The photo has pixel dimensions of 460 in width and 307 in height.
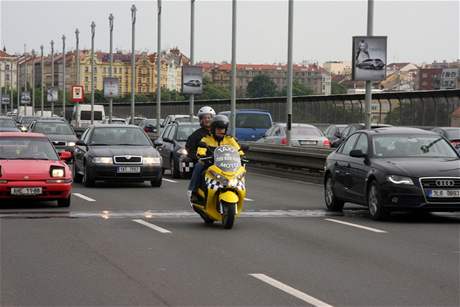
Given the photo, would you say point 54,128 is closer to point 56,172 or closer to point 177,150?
point 177,150

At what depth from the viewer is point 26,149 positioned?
19.2 metres

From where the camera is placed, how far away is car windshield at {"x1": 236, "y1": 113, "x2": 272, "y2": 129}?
52.5 meters

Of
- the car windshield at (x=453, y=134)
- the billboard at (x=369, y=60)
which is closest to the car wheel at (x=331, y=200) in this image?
the billboard at (x=369, y=60)

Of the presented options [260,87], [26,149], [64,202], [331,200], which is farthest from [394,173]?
[260,87]

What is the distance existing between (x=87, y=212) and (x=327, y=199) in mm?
4121

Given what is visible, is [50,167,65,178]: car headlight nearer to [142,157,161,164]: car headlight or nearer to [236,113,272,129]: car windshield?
[142,157,161,164]: car headlight

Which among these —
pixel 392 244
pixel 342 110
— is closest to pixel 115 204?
pixel 392 244

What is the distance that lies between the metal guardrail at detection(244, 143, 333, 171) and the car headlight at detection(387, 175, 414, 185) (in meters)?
11.1

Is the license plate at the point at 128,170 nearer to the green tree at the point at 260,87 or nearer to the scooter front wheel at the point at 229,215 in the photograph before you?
the scooter front wheel at the point at 229,215

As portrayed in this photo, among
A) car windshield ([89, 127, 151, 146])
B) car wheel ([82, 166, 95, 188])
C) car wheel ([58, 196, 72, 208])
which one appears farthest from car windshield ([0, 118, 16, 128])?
car wheel ([58, 196, 72, 208])

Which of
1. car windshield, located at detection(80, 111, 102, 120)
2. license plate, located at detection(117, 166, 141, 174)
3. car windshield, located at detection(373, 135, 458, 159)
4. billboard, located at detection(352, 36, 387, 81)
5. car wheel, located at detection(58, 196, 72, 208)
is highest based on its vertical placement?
billboard, located at detection(352, 36, 387, 81)

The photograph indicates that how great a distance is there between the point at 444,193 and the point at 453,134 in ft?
57.0

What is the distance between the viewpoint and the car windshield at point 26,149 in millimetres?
18906

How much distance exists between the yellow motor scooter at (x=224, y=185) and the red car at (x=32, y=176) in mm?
3646
